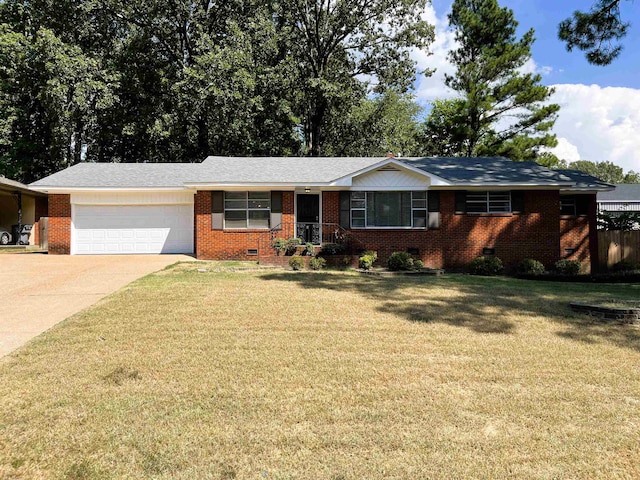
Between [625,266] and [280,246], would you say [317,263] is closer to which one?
[280,246]

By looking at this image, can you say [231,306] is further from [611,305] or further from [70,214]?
[70,214]

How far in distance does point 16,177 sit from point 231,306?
25.2m

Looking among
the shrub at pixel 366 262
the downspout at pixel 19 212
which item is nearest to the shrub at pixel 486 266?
the shrub at pixel 366 262

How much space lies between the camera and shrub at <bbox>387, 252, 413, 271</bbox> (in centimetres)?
1321

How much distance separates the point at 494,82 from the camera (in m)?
25.1

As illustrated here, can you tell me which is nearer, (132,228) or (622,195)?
(132,228)

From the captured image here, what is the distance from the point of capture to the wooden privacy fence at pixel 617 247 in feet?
50.5

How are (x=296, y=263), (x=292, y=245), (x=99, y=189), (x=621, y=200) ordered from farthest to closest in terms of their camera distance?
(x=621, y=200) < (x=99, y=189) < (x=292, y=245) < (x=296, y=263)

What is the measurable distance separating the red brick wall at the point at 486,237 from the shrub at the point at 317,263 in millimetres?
2045

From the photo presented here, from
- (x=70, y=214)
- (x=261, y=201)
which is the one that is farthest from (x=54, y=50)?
(x=261, y=201)

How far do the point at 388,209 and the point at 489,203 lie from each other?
3.71m

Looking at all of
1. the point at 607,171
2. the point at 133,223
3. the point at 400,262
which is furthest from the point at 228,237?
the point at 607,171

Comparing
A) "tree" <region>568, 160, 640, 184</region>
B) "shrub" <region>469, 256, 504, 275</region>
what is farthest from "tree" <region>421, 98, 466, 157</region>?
"tree" <region>568, 160, 640, 184</region>

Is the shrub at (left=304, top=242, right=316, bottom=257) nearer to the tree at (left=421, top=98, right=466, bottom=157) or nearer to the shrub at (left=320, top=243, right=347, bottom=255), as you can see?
the shrub at (left=320, top=243, right=347, bottom=255)
